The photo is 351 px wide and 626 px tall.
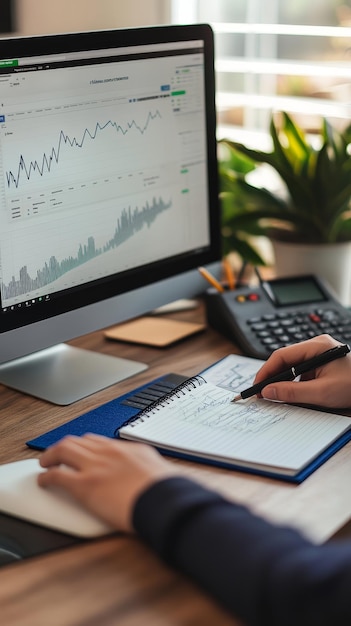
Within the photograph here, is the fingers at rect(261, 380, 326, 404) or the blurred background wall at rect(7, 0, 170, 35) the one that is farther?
the blurred background wall at rect(7, 0, 170, 35)

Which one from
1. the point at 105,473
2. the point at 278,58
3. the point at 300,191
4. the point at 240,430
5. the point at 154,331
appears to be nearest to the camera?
the point at 105,473

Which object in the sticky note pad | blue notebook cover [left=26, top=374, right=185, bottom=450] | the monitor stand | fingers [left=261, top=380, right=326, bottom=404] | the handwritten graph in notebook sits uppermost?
fingers [left=261, top=380, right=326, bottom=404]

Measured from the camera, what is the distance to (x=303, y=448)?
98cm

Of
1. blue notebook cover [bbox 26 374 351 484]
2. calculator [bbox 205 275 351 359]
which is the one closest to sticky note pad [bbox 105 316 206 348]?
calculator [bbox 205 275 351 359]

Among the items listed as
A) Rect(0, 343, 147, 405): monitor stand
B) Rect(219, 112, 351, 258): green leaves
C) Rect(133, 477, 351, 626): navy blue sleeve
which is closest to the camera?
Rect(133, 477, 351, 626): navy blue sleeve

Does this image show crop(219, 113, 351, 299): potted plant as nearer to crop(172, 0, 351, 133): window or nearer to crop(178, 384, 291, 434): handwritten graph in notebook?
crop(172, 0, 351, 133): window

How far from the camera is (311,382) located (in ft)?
3.57

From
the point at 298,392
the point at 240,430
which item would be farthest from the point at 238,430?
the point at 298,392

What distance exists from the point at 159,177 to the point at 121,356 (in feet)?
0.92

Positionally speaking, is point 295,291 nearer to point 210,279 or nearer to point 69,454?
point 210,279

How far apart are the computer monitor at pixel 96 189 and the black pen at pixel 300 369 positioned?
0.77 feet

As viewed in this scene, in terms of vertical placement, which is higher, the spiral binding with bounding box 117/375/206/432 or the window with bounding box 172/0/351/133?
the window with bounding box 172/0/351/133

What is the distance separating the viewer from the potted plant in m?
1.56

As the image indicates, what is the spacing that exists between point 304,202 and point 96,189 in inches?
20.2
